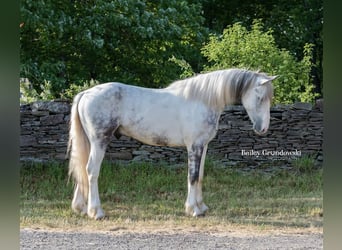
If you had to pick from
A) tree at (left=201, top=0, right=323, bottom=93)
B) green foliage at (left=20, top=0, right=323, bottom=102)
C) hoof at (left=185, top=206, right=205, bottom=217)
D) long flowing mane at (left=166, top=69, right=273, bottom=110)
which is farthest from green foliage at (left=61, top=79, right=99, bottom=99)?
hoof at (left=185, top=206, right=205, bottom=217)

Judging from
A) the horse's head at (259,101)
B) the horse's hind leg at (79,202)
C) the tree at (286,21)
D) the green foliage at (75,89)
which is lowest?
the horse's hind leg at (79,202)

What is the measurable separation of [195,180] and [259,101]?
902 mm

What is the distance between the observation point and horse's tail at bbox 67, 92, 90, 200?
6.15 metres

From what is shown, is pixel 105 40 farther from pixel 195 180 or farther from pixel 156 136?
pixel 195 180

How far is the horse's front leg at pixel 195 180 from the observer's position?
6.09 meters

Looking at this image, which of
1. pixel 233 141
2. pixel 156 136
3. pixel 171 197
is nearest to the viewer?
pixel 156 136

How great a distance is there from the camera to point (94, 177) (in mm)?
6113

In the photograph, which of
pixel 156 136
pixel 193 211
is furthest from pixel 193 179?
pixel 156 136

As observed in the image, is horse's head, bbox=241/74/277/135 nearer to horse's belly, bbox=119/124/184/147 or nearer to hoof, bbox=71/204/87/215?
horse's belly, bbox=119/124/184/147

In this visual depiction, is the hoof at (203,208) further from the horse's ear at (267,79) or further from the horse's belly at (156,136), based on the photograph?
the horse's ear at (267,79)

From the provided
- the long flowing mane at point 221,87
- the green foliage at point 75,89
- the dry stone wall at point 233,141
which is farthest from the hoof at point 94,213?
the long flowing mane at point 221,87

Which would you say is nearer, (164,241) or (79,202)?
(164,241)

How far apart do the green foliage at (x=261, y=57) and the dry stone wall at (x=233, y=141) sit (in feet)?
0.63

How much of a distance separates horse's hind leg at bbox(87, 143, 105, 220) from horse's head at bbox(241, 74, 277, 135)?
4.46 ft
